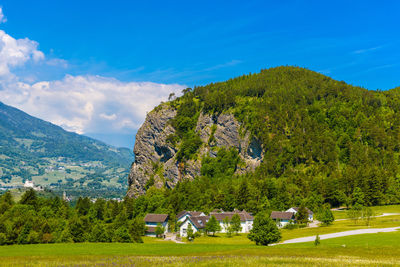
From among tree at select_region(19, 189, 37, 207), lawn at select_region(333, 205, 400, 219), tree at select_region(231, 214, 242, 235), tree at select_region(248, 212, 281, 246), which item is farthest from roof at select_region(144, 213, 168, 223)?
lawn at select_region(333, 205, 400, 219)

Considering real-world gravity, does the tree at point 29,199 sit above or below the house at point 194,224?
above

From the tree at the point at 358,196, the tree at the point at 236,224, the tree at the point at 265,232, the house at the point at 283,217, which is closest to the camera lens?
the tree at the point at 265,232

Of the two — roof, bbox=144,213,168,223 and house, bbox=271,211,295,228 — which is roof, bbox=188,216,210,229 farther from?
house, bbox=271,211,295,228

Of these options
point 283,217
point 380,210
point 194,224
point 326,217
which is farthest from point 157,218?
point 380,210

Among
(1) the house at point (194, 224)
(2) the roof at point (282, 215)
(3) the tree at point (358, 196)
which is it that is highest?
(3) the tree at point (358, 196)

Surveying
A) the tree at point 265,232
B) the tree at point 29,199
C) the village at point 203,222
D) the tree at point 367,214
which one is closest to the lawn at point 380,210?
the village at point 203,222

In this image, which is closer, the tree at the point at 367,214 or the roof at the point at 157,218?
the tree at the point at 367,214

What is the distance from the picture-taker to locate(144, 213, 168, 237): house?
118537 mm

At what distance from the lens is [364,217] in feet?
334

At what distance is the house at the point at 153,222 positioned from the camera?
119m

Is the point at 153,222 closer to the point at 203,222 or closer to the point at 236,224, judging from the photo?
the point at 203,222

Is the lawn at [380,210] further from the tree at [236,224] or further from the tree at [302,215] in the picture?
the tree at [236,224]

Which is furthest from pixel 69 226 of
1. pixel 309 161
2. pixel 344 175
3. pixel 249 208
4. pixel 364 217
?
pixel 309 161

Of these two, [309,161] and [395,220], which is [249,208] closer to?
[395,220]
